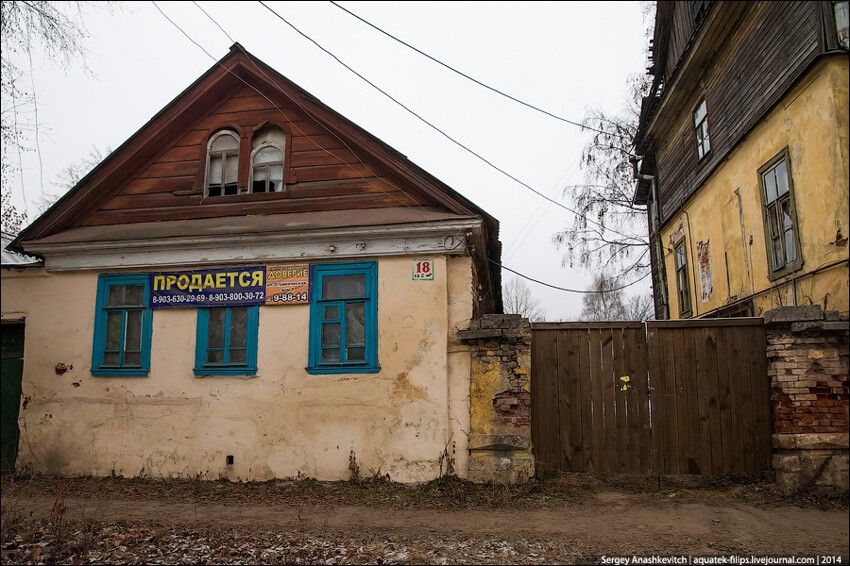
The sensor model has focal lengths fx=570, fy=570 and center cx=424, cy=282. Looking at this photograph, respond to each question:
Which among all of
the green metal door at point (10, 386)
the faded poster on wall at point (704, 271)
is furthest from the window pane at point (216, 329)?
the faded poster on wall at point (704, 271)

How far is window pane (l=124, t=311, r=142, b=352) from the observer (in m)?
9.14

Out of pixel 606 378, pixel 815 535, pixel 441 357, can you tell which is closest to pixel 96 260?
pixel 441 357

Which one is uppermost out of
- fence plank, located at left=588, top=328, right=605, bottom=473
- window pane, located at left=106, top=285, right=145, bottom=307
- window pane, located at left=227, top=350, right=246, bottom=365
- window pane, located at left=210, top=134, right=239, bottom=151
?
window pane, located at left=210, top=134, right=239, bottom=151

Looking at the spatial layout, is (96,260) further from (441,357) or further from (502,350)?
(502,350)

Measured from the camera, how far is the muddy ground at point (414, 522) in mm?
5281

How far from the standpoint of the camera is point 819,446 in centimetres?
683

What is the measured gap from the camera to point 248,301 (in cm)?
873

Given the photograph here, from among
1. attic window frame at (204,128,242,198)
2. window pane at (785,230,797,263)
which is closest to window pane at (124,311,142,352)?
attic window frame at (204,128,242,198)

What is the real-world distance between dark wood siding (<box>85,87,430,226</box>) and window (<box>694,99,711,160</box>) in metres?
6.94

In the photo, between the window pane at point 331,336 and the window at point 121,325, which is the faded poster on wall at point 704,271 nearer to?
the window pane at point 331,336

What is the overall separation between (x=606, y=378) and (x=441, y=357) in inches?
89.6

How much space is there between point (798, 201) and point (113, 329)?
35.1 feet

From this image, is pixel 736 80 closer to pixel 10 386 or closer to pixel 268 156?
pixel 268 156

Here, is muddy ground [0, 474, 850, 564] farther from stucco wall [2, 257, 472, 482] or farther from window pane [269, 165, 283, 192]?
window pane [269, 165, 283, 192]
